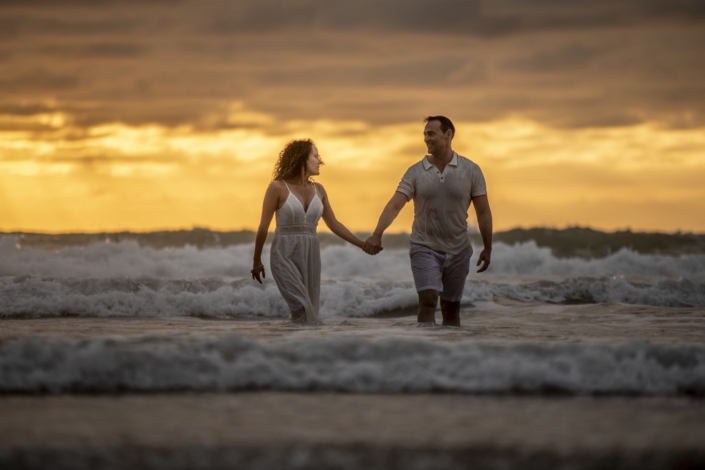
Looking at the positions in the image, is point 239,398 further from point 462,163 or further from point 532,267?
point 532,267

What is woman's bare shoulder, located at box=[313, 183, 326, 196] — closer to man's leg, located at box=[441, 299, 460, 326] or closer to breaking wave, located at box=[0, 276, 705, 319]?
man's leg, located at box=[441, 299, 460, 326]

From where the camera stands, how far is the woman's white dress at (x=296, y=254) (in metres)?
8.59

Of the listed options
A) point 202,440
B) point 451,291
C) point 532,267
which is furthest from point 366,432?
point 532,267

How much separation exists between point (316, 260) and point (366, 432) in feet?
14.9

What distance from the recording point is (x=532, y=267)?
21453mm

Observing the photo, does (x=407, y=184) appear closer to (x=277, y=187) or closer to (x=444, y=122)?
(x=444, y=122)

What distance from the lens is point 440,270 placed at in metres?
8.58

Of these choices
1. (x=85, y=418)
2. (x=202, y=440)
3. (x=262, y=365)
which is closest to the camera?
(x=202, y=440)

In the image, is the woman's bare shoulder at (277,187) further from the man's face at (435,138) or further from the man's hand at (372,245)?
the man's face at (435,138)

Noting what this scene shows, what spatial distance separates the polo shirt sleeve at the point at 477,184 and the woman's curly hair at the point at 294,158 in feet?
5.48

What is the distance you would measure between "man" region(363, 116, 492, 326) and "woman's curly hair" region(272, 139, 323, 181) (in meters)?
0.98

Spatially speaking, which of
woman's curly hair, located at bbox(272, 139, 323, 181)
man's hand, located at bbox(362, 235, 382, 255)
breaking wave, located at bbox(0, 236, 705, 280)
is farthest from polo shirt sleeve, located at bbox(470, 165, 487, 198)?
breaking wave, located at bbox(0, 236, 705, 280)

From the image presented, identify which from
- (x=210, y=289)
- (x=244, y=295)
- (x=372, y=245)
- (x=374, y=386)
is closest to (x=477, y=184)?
(x=372, y=245)

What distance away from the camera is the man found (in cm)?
840
